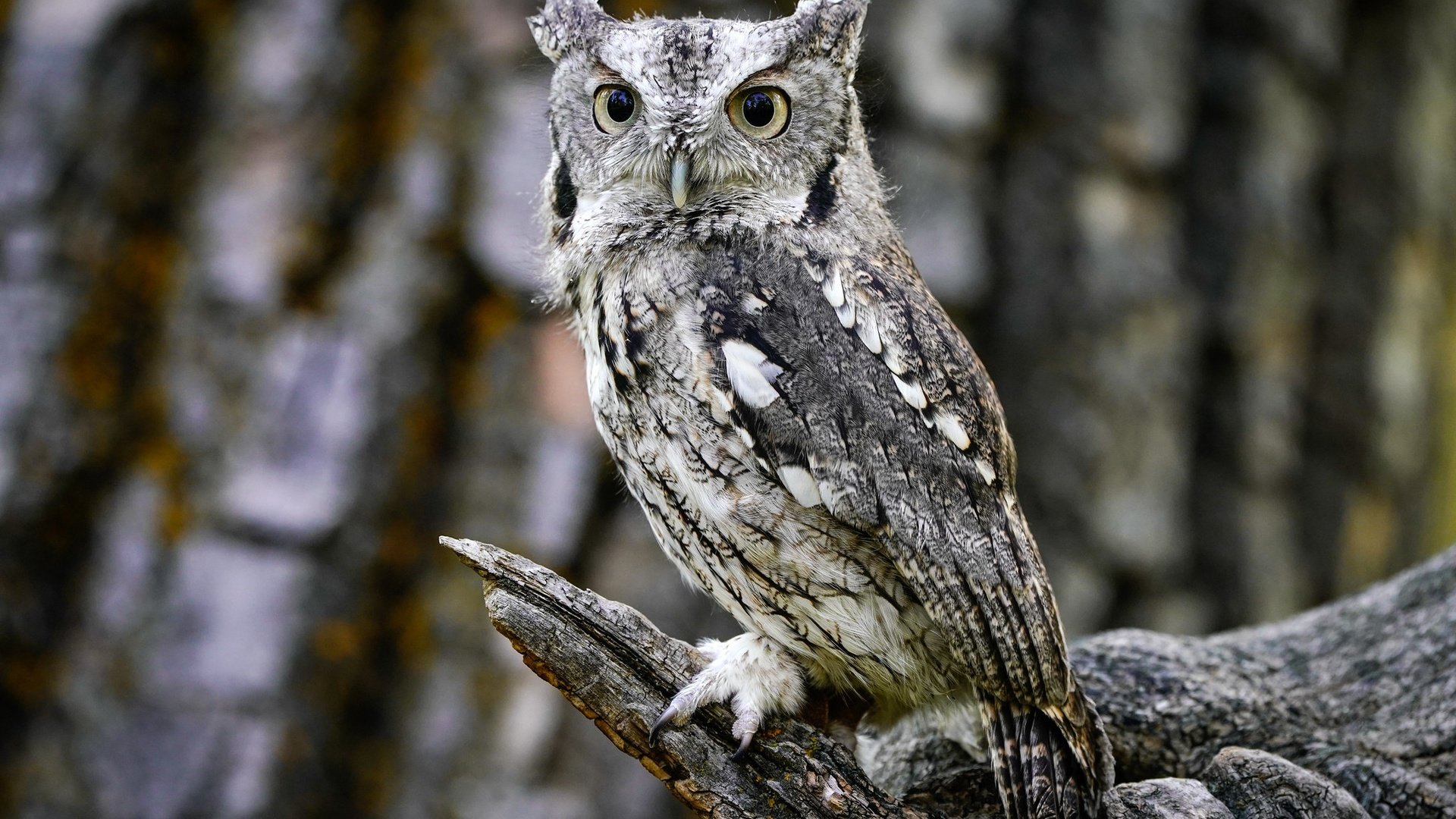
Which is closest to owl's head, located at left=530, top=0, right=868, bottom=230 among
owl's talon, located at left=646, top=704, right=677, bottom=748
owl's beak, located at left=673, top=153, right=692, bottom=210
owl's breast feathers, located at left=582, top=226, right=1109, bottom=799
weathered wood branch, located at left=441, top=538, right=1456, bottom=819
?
owl's beak, located at left=673, top=153, right=692, bottom=210

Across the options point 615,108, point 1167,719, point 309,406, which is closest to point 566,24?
point 615,108

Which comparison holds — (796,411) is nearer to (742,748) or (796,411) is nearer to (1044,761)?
(742,748)

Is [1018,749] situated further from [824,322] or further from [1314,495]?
[1314,495]

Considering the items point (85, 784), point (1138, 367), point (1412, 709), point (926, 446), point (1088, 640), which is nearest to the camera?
point (926, 446)

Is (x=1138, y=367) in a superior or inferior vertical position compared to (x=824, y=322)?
superior

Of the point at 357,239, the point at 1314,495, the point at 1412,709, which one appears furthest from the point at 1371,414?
the point at 357,239
